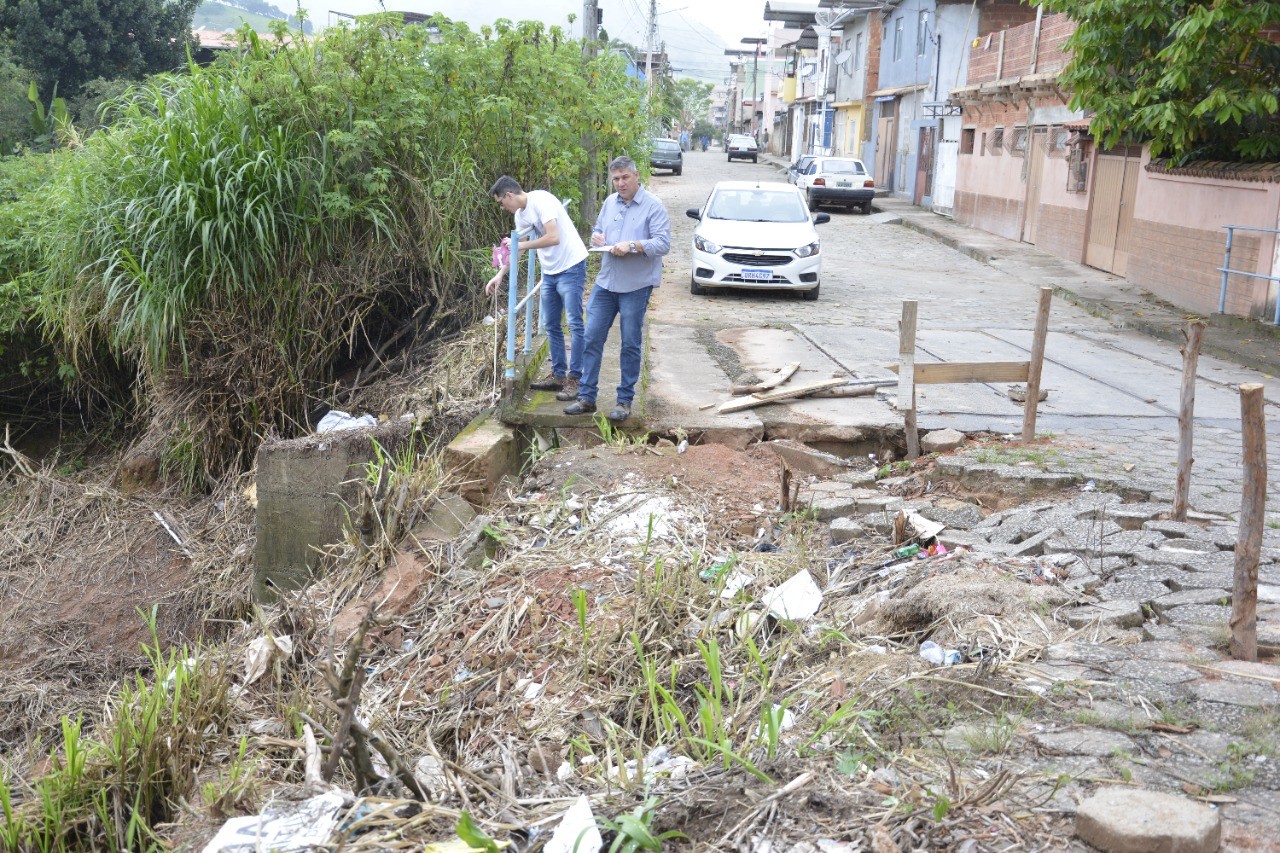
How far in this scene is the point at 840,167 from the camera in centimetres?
2977

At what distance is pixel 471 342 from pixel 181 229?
234 centimetres

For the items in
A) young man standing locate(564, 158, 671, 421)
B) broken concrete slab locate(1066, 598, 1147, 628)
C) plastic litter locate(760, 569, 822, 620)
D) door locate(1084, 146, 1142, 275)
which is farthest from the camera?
door locate(1084, 146, 1142, 275)

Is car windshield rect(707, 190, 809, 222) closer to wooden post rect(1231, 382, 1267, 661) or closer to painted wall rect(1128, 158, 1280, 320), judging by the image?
painted wall rect(1128, 158, 1280, 320)

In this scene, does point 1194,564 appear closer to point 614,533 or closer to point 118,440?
point 614,533

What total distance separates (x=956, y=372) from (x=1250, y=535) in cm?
290

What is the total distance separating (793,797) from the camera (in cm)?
315

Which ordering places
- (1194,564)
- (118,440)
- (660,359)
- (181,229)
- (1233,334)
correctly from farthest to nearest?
1. (1233,334)
2. (118,440)
3. (660,359)
4. (181,229)
5. (1194,564)

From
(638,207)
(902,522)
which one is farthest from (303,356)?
(902,522)

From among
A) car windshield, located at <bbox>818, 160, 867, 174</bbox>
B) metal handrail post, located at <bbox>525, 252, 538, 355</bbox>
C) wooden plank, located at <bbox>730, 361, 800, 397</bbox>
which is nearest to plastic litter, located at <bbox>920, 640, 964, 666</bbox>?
wooden plank, located at <bbox>730, 361, 800, 397</bbox>

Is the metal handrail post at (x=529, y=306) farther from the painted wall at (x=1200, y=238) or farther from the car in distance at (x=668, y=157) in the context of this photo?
the car in distance at (x=668, y=157)

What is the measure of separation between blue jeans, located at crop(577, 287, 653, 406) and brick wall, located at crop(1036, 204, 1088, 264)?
49.2 ft

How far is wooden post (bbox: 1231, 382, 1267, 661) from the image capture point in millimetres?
3912

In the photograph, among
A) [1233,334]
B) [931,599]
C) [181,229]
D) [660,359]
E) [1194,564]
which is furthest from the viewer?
[1233,334]

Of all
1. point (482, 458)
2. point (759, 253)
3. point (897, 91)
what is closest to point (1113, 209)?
point (759, 253)
